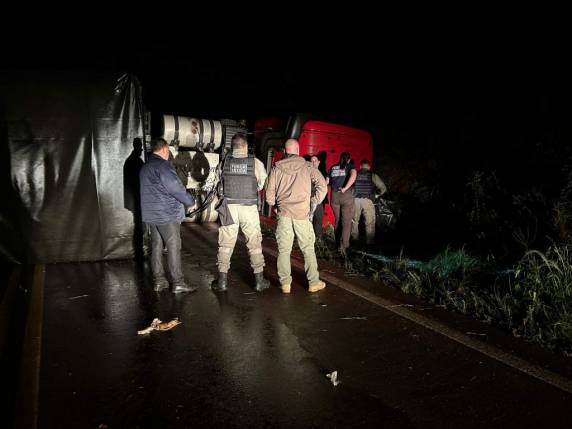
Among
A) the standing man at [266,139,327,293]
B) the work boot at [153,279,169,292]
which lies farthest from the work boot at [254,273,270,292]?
the work boot at [153,279,169,292]

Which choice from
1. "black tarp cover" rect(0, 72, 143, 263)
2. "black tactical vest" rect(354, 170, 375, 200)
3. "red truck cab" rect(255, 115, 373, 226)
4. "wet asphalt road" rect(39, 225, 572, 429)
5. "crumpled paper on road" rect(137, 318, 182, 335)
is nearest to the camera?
"wet asphalt road" rect(39, 225, 572, 429)

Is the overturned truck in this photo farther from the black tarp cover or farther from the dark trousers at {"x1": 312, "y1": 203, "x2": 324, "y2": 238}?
the dark trousers at {"x1": 312, "y1": 203, "x2": 324, "y2": 238}

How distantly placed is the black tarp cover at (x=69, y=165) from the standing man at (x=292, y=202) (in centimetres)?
251

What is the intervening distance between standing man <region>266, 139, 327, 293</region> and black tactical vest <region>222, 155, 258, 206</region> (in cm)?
25

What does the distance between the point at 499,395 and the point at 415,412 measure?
0.67 m

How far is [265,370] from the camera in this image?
3062 millimetres

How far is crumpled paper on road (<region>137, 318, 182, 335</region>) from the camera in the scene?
372cm

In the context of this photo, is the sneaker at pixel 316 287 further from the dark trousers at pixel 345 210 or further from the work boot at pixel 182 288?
the dark trousers at pixel 345 210

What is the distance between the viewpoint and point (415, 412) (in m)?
2.56

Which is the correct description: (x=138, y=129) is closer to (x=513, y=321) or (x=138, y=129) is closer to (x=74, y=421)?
(x=74, y=421)

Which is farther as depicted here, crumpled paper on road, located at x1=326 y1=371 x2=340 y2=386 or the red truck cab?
the red truck cab

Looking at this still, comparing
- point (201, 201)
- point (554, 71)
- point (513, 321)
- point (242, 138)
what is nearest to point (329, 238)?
point (201, 201)

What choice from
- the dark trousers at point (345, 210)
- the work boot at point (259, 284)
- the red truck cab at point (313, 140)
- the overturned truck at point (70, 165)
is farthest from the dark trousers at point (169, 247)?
the red truck cab at point (313, 140)

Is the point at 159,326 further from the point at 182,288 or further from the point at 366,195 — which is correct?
the point at 366,195
